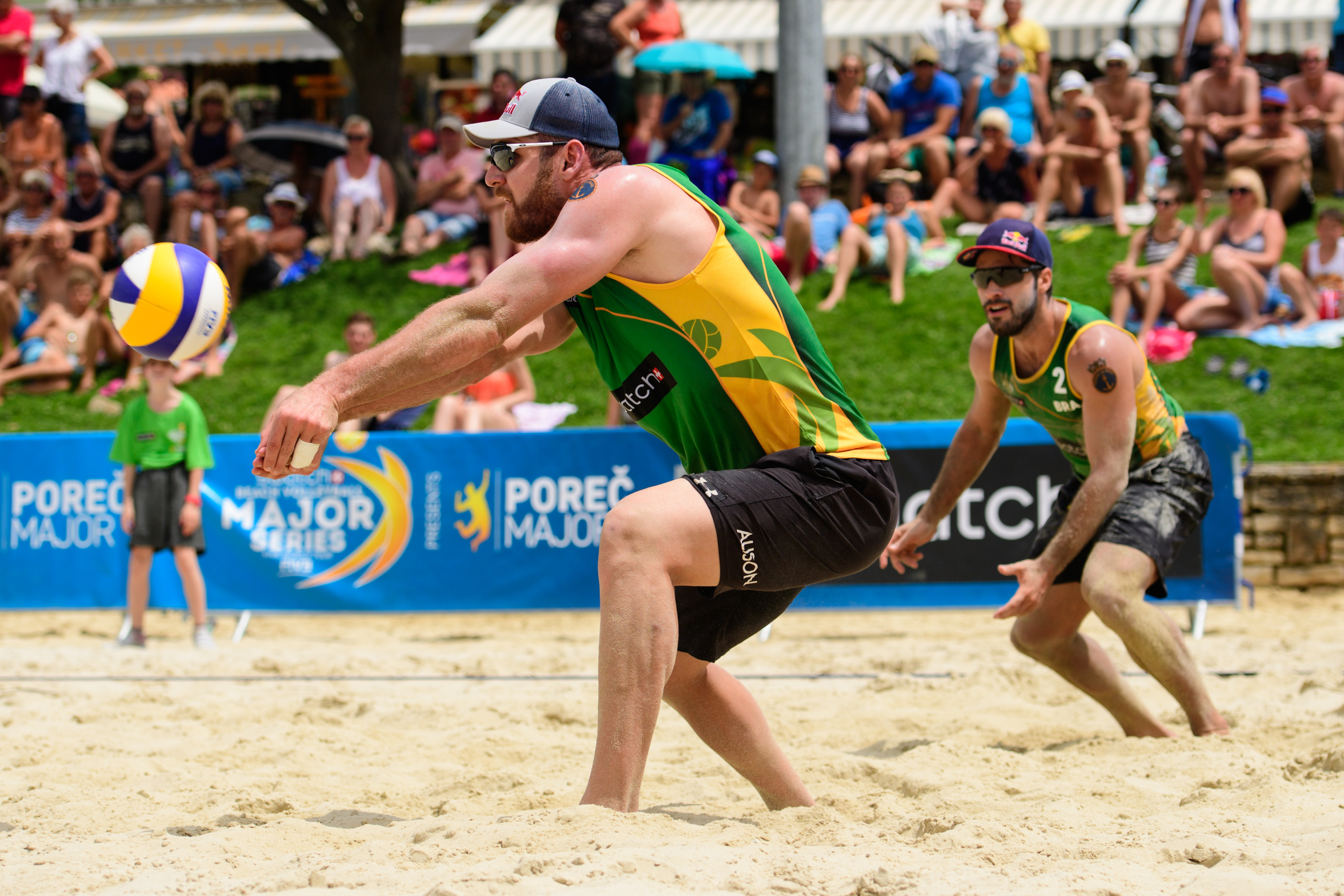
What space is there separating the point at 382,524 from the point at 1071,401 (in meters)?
4.70

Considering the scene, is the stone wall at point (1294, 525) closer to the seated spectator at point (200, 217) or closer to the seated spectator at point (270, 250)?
the seated spectator at point (270, 250)

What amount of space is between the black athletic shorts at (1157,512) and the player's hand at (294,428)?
272 cm

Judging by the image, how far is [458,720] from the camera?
16.2ft

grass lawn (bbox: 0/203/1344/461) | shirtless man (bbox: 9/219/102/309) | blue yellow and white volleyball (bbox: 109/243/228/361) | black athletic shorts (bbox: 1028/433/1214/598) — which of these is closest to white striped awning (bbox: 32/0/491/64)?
shirtless man (bbox: 9/219/102/309)

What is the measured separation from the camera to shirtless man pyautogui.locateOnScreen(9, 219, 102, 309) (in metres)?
11.2

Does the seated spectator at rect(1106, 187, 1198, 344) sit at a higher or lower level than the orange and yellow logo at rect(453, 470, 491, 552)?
higher

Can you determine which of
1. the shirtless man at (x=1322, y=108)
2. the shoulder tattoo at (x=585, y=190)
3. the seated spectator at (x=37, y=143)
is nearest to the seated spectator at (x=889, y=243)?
the shirtless man at (x=1322, y=108)

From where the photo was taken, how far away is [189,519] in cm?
725

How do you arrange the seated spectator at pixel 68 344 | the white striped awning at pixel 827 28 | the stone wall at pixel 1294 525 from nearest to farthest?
the stone wall at pixel 1294 525
the seated spectator at pixel 68 344
the white striped awning at pixel 827 28

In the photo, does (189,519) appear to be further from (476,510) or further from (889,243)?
(889,243)

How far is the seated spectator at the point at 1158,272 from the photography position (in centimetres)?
939

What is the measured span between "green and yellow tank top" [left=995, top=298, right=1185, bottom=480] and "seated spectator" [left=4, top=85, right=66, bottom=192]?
1137 centimetres

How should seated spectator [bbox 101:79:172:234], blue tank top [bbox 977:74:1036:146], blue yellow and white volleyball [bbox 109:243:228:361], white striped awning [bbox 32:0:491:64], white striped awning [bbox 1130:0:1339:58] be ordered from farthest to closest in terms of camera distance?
white striped awning [bbox 32:0:491:64]
white striped awning [bbox 1130:0:1339:58]
seated spectator [bbox 101:79:172:234]
blue tank top [bbox 977:74:1036:146]
blue yellow and white volleyball [bbox 109:243:228:361]

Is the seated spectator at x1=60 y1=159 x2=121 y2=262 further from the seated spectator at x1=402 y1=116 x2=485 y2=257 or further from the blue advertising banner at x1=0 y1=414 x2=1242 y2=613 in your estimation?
the blue advertising banner at x1=0 y1=414 x2=1242 y2=613
